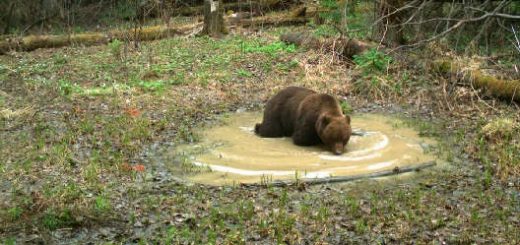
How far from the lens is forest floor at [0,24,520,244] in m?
6.62

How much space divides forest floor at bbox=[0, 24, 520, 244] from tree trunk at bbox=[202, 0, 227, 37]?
374 cm

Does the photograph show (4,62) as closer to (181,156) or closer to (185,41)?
(185,41)

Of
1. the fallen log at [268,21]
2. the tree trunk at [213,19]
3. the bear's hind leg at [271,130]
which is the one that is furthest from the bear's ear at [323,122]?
the fallen log at [268,21]

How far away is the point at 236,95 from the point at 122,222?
662 cm

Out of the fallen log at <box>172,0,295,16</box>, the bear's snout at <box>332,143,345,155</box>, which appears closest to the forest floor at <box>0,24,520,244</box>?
the bear's snout at <box>332,143,345,155</box>

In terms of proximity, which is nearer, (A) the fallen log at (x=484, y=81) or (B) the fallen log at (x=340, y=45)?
(A) the fallen log at (x=484, y=81)

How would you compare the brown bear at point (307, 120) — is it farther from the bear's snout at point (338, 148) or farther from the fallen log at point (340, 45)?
the fallen log at point (340, 45)

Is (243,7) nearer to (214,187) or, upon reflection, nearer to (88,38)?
(88,38)

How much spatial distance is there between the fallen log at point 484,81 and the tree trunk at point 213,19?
8.64 m

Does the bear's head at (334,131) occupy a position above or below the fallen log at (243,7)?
below

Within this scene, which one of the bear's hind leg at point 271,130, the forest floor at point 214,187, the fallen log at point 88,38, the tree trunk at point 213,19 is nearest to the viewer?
the forest floor at point 214,187

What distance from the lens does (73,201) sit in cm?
728

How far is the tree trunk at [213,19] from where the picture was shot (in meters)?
19.7

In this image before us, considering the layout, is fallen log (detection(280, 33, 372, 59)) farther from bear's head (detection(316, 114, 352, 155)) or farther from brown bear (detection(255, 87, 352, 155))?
bear's head (detection(316, 114, 352, 155))
